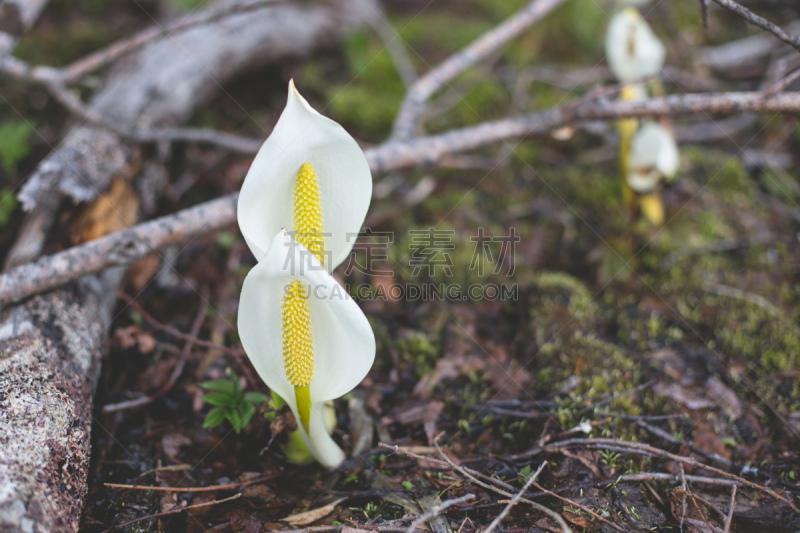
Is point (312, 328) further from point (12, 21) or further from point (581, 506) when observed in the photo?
point (12, 21)

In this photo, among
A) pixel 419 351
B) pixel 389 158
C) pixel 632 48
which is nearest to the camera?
pixel 419 351

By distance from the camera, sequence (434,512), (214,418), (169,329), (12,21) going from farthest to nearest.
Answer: (12,21)
(169,329)
(214,418)
(434,512)

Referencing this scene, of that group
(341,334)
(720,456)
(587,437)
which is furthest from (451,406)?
(720,456)

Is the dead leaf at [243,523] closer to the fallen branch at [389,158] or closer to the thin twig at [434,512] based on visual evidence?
the thin twig at [434,512]

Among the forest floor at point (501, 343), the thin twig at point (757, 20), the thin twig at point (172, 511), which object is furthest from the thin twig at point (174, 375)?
the thin twig at point (757, 20)

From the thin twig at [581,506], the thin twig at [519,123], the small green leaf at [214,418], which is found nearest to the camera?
the thin twig at [581,506]

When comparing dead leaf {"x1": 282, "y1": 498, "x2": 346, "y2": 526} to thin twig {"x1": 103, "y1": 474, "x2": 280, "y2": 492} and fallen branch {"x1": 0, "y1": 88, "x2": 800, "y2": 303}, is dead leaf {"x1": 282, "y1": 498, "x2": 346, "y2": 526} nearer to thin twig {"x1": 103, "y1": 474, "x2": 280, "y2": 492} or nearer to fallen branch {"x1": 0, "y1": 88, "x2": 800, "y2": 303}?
thin twig {"x1": 103, "y1": 474, "x2": 280, "y2": 492}

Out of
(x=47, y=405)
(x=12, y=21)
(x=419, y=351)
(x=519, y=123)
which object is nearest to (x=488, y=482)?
(x=419, y=351)
